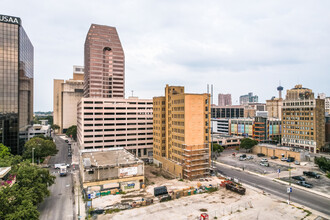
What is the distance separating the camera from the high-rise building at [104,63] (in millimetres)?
144750

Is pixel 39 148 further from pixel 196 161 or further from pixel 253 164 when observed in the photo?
pixel 253 164

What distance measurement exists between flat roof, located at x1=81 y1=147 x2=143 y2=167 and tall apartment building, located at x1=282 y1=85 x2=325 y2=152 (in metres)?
101

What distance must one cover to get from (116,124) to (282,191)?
7290 centimetres

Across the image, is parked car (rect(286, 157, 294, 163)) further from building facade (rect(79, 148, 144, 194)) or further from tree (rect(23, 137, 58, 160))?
tree (rect(23, 137, 58, 160))

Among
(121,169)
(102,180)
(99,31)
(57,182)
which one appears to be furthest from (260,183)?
(99,31)

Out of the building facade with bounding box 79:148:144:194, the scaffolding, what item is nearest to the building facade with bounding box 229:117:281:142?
the scaffolding

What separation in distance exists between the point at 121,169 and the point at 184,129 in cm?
2450

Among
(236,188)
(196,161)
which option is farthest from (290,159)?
(236,188)

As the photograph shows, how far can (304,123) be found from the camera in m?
118

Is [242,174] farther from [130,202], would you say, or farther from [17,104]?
[17,104]

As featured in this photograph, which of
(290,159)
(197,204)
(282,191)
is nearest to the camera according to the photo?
(197,204)

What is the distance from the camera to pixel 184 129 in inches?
2773

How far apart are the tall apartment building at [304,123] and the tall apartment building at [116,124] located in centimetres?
8482

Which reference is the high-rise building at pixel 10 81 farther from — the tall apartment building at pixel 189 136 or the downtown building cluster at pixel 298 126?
the downtown building cluster at pixel 298 126
